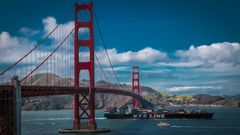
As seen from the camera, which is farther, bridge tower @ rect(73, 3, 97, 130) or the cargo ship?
the cargo ship

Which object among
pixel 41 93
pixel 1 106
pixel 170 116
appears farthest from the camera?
pixel 170 116

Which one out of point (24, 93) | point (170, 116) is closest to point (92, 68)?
point (24, 93)

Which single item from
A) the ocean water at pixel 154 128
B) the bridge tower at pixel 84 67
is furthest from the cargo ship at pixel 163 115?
the bridge tower at pixel 84 67

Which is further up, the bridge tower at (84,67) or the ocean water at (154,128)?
the bridge tower at (84,67)

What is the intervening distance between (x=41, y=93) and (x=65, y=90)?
7.94 metres

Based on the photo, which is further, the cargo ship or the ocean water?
the cargo ship

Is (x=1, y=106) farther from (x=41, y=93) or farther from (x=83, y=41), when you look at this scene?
(x=83, y=41)

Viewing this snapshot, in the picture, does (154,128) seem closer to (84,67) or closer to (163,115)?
(84,67)

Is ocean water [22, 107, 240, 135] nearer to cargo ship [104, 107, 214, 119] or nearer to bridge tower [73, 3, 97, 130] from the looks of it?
bridge tower [73, 3, 97, 130]

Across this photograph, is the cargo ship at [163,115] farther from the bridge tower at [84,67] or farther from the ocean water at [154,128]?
the bridge tower at [84,67]

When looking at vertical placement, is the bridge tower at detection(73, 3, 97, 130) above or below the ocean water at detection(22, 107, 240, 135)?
above

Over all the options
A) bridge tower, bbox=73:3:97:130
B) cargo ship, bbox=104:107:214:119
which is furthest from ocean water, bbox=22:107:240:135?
cargo ship, bbox=104:107:214:119

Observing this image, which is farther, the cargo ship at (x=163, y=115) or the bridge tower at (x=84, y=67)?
the cargo ship at (x=163, y=115)

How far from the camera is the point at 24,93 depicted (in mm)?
39281
